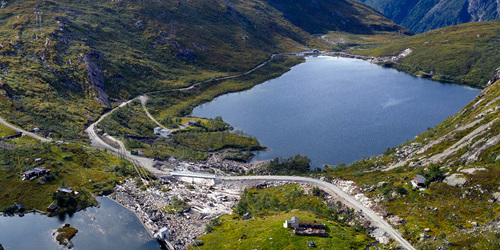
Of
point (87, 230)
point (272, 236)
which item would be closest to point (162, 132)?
point (87, 230)

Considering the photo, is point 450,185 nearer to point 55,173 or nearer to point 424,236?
point 424,236

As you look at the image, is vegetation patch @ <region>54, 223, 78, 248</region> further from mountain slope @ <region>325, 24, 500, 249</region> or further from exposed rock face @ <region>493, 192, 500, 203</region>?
exposed rock face @ <region>493, 192, 500, 203</region>

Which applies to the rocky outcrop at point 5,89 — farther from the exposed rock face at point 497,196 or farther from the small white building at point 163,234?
the exposed rock face at point 497,196

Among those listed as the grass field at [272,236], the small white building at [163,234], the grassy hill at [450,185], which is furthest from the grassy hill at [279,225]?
the grassy hill at [450,185]

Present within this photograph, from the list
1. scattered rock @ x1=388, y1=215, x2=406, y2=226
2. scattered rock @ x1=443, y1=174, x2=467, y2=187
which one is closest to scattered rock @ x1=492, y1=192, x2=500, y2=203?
scattered rock @ x1=443, y1=174, x2=467, y2=187

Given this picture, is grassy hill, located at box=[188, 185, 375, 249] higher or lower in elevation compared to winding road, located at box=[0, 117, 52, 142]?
higher

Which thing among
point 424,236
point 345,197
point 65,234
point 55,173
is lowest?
point 65,234
